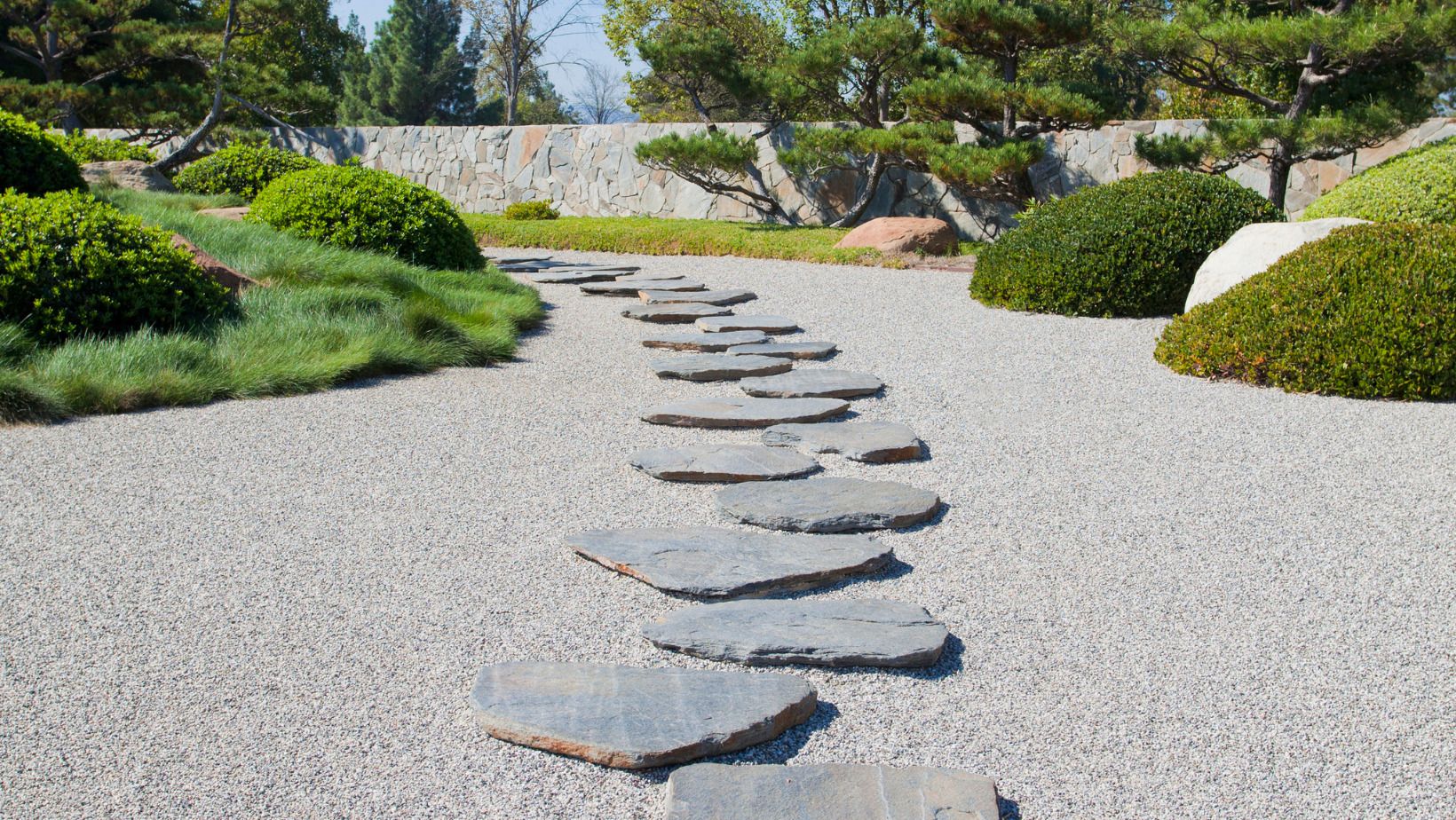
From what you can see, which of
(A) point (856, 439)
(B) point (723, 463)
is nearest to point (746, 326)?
(A) point (856, 439)

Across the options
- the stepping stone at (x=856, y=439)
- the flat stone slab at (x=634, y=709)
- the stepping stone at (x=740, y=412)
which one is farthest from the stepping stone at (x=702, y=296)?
the flat stone slab at (x=634, y=709)

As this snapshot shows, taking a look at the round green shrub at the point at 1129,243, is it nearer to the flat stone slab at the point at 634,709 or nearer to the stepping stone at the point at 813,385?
the stepping stone at the point at 813,385

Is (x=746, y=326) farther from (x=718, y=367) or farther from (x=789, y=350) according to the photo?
(x=718, y=367)

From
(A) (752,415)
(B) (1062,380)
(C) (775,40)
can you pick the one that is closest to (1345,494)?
(B) (1062,380)

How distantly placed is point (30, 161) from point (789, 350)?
5661 millimetres

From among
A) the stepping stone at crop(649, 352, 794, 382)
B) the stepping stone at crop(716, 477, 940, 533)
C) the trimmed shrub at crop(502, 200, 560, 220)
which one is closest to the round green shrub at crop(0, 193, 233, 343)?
the stepping stone at crop(649, 352, 794, 382)

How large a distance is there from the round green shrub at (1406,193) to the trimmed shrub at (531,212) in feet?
35.2

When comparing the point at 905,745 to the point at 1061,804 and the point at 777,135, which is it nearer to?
the point at 1061,804

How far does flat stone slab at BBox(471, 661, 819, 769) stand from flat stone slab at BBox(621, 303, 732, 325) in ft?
16.9

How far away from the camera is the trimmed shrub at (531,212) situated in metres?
15.3

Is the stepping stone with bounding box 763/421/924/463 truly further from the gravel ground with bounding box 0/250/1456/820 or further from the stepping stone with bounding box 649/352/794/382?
the stepping stone with bounding box 649/352/794/382

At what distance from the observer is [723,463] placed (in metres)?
3.94

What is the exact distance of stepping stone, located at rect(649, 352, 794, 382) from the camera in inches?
222

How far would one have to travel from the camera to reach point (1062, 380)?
18.4ft
